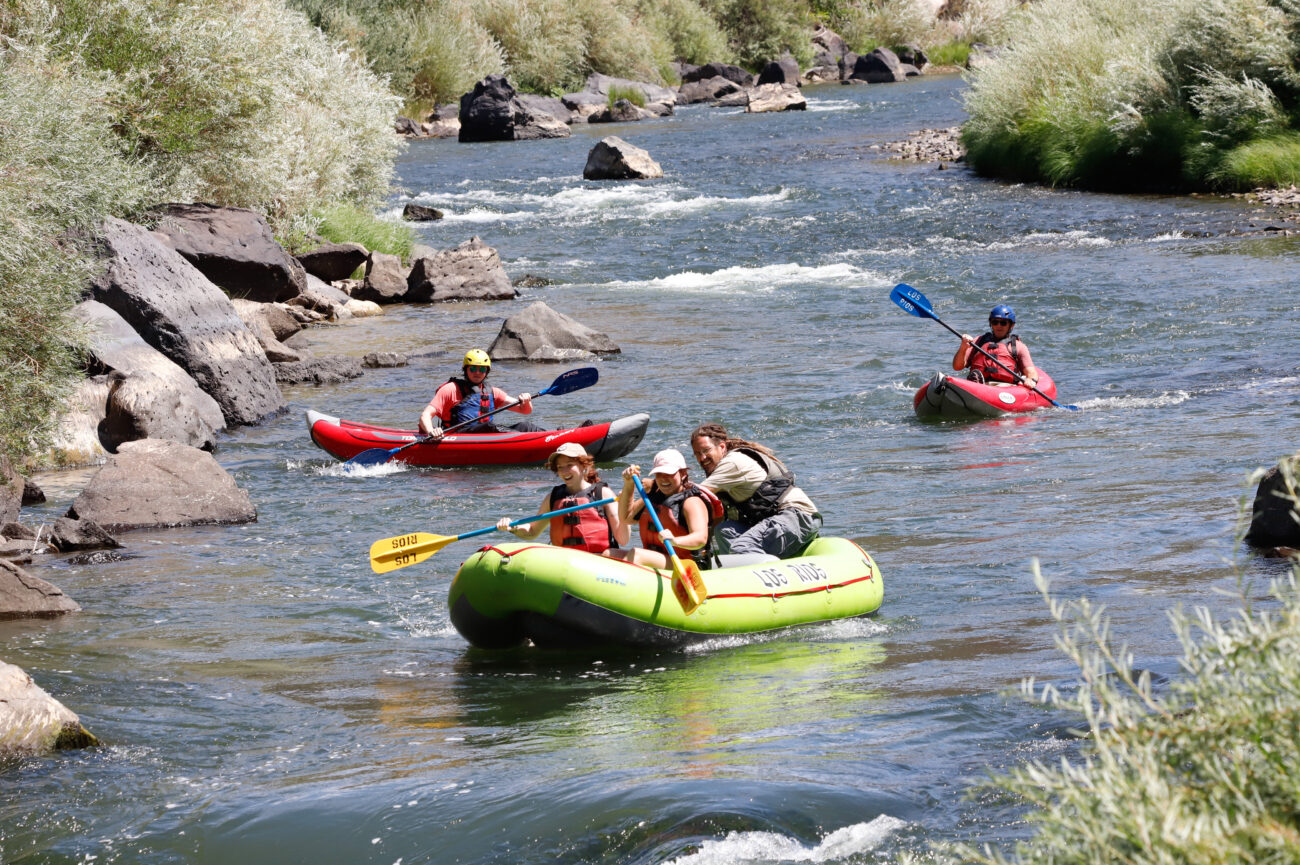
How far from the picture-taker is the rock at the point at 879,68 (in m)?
49.0

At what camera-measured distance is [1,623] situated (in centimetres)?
663

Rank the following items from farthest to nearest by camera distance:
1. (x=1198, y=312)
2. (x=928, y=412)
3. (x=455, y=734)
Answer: (x=1198, y=312) → (x=928, y=412) → (x=455, y=734)

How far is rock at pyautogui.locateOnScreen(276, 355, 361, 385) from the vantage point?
13219mm

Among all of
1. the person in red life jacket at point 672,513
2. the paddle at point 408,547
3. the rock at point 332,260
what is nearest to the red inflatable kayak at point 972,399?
the person in red life jacket at point 672,513

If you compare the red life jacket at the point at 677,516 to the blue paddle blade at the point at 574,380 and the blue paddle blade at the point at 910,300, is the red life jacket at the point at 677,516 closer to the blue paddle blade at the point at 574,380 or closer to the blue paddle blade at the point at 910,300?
the blue paddle blade at the point at 574,380

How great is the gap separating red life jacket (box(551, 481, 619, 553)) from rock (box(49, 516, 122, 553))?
9.82 ft

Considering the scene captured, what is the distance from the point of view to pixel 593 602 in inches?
241

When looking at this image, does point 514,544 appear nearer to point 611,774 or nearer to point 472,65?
point 611,774

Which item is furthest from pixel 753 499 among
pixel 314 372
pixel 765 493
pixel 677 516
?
pixel 314 372

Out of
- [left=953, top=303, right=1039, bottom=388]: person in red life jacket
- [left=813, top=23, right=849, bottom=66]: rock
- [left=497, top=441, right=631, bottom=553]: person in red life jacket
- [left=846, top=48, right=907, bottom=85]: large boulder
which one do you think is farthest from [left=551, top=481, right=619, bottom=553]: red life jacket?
[left=813, top=23, right=849, bottom=66]: rock

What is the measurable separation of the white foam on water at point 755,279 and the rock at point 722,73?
98.6 ft

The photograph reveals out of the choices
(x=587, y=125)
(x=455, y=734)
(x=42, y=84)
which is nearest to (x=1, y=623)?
(x=455, y=734)

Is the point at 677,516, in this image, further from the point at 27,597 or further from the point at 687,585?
the point at 27,597

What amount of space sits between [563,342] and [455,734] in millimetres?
8913
